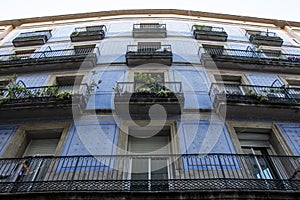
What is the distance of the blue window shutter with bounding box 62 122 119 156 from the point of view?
21.7 ft

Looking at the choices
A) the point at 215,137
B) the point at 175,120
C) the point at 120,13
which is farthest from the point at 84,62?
the point at 120,13

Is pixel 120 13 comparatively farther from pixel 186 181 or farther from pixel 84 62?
pixel 186 181

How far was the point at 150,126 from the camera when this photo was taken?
7473mm

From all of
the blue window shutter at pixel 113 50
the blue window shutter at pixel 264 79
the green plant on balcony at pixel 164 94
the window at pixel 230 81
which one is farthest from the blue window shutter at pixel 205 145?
the blue window shutter at pixel 113 50

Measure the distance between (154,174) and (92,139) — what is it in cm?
223

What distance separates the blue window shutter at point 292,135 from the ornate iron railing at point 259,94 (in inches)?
31.9

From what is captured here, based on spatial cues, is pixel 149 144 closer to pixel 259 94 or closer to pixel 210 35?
pixel 259 94

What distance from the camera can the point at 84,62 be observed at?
34.0 feet

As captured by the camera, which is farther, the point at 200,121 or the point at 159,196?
the point at 200,121

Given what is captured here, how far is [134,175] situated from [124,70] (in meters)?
5.35

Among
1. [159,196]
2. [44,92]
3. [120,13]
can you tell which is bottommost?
[159,196]

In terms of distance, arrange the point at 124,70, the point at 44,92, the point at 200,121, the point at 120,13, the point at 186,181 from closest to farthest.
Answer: the point at 186,181, the point at 200,121, the point at 44,92, the point at 124,70, the point at 120,13

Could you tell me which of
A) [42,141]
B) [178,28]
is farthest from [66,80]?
[178,28]

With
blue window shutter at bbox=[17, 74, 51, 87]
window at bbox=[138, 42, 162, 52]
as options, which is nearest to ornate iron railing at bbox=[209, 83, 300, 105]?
window at bbox=[138, 42, 162, 52]
